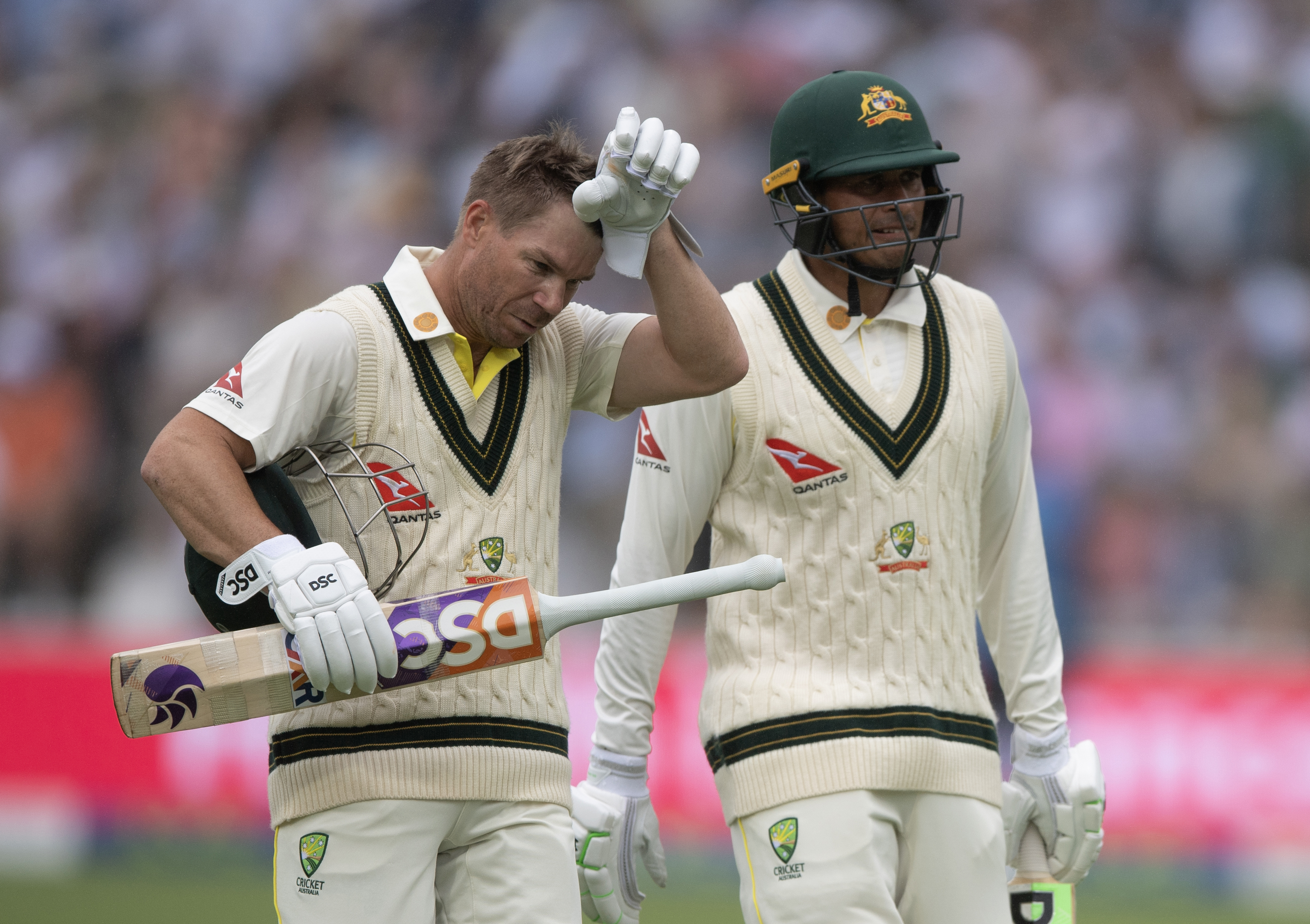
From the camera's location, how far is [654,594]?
276 cm

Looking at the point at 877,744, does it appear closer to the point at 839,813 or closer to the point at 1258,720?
the point at 839,813

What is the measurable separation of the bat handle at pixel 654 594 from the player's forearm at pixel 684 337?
437mm

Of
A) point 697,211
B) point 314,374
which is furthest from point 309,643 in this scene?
point 697,211

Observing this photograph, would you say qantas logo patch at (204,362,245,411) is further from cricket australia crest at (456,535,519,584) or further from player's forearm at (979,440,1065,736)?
player's forearm at (979,440,1065,736)

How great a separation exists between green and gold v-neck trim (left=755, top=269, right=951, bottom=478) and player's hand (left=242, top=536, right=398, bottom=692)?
115cm

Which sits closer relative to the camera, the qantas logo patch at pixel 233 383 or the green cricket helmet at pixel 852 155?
the qantas logo patch at pixel 233 383

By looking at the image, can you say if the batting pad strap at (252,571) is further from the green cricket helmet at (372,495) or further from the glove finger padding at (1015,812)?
the glove finger padding at (1015,812)

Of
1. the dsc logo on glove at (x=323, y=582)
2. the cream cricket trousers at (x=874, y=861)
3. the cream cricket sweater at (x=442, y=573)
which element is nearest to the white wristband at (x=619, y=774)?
the cream cricket trousers at (x=874, y=861)

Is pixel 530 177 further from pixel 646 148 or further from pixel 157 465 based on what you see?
pixel 157 465

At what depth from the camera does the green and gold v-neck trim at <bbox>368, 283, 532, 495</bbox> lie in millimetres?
2883

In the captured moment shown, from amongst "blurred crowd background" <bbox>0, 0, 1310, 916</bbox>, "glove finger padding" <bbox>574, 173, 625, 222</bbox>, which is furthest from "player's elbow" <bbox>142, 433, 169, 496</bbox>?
"blurred crowd background" <bbox>0, 0, 1310, 916</bbox>

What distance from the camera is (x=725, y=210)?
32.8 feet

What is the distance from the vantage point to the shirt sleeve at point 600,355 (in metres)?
3.16

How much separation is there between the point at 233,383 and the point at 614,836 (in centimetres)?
137
